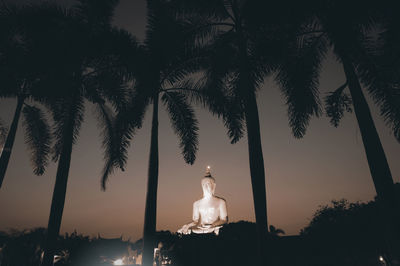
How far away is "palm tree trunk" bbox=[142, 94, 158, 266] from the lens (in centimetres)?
828

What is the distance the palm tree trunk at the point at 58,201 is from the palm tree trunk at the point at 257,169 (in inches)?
233

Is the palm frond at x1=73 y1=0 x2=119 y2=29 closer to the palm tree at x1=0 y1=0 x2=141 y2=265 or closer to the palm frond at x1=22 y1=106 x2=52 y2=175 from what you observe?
the palm tree at x1=0 y1=0 x2=141 y2=265

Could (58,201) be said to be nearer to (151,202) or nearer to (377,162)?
(151,202)

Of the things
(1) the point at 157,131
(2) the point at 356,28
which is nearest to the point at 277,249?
(1) the point at 157,131

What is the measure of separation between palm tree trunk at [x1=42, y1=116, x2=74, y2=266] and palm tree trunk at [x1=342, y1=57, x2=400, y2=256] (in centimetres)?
860

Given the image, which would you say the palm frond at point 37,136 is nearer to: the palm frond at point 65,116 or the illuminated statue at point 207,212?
the palm frond at point 65,116

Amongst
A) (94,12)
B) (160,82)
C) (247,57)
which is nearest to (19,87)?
(94,12)

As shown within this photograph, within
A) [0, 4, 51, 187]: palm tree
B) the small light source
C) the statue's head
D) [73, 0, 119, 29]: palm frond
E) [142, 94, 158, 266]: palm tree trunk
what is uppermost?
[73, 0, 119, 29]: palm frond

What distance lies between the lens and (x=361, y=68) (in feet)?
25.6

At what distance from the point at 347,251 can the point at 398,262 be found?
253cm

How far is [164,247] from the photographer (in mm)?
9031

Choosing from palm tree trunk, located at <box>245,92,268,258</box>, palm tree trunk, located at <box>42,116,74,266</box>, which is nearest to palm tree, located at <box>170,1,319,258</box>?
palm tree trunk, located at <box>245,92,268,258</box>

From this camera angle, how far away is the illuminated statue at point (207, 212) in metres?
13.8

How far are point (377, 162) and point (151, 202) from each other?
20.2ft
